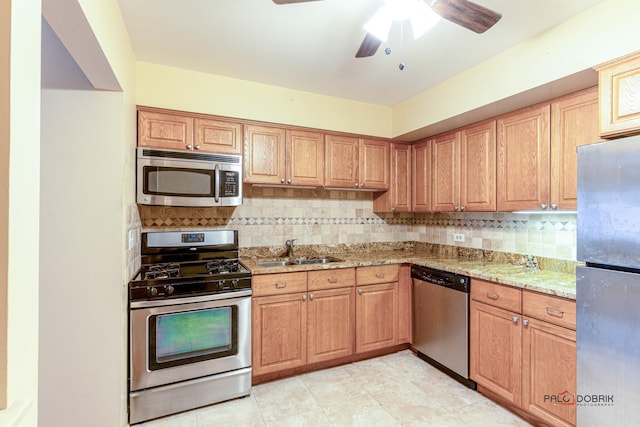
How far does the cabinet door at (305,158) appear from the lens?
2877 mm

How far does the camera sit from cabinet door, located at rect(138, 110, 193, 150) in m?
2.37

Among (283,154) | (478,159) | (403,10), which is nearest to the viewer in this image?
(403,10)

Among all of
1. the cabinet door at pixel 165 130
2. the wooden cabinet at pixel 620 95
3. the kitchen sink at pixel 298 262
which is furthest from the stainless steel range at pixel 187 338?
the wooden cabinet at pixel 620 95

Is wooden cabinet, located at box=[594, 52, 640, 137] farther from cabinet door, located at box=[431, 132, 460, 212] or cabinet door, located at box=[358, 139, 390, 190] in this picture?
cabinet door, located at box=[358, 139, 390, 190]

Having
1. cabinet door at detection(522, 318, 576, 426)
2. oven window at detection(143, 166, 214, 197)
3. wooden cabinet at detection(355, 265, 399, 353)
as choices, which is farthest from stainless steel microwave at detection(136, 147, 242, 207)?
cabinet door at detection(522, 318, 576, 426)

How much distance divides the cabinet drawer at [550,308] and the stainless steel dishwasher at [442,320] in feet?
1.44

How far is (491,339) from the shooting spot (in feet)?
7.37

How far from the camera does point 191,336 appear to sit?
2.19m

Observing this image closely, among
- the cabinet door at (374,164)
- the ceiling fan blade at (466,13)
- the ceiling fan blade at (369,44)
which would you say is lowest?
the cabinet door at (374,164)

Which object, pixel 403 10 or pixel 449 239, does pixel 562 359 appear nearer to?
pixel 449 239

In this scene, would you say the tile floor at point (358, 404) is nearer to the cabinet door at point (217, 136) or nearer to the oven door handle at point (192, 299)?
the oven door handle at point (192, 299)

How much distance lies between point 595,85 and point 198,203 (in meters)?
2.72

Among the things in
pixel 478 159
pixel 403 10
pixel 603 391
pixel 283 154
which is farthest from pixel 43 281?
pixel 478 159

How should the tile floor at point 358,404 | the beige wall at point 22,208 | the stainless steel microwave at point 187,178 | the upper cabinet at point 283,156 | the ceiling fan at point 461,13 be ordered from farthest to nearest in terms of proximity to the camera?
the upper cabinet at point 283,156, the stainless steel microwave at point 187,178, the tile floor at point 358,404, the ceiling fan at point 461,13, the beige wall at point 22,208
